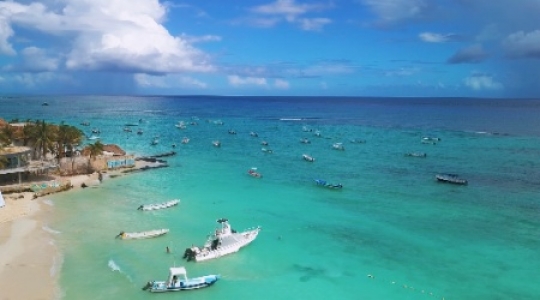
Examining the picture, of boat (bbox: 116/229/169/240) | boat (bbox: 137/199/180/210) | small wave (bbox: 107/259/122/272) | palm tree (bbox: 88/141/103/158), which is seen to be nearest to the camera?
small wave (bbox: 107/259/122/272)

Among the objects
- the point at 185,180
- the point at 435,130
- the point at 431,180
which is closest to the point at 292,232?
the point at 185,180

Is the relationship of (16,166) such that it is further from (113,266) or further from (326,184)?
(326,184)

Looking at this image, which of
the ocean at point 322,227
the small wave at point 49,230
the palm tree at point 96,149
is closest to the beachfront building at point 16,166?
the palm tree at point 96,149

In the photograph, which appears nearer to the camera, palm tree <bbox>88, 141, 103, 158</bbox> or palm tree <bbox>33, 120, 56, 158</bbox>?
palm tree <bbox>33, 120, 56, 158</bbox>

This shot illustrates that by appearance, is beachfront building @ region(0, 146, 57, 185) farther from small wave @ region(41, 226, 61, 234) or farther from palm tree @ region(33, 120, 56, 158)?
small wave @ region(41, 226, 61, 234)

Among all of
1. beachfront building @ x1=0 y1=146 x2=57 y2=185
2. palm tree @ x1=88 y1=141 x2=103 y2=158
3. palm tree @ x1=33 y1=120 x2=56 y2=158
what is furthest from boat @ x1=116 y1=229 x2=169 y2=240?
palm tree @ x1=33 y1=120 x2=56 y2=158

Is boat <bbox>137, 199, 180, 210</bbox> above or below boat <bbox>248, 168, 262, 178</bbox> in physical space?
below

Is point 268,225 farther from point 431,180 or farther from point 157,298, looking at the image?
point 431,180

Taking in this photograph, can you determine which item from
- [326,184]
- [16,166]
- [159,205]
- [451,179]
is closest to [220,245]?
[159,205]
